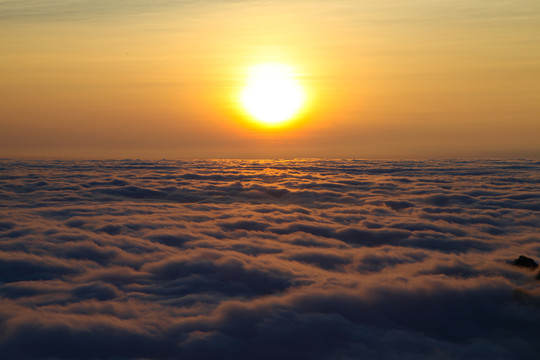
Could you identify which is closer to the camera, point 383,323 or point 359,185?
point 383,323

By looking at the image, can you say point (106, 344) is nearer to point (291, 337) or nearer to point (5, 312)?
point (5, 312)

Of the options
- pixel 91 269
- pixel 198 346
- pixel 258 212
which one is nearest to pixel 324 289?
pixel 198 346

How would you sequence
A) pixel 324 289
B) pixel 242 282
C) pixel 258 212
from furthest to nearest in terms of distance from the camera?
pixel 258 212
pixel 242 282
pixel 324 289

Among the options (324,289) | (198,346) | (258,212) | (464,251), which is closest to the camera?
(198,346)

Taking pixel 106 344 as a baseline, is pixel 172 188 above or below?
above

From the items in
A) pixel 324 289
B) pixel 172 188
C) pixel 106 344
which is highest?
pixel 172 188

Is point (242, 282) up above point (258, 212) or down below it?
below

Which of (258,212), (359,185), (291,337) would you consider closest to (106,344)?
(291,337)

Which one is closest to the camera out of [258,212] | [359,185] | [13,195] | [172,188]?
[258,212]

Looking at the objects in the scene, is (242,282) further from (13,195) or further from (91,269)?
(13,195)
